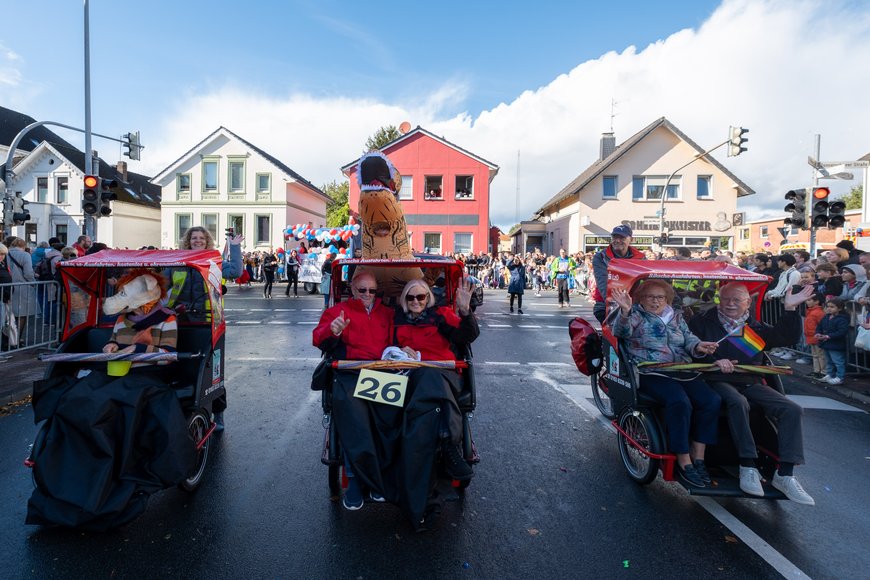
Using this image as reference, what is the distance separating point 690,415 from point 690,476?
0.41m

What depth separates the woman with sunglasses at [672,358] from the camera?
3.67 m

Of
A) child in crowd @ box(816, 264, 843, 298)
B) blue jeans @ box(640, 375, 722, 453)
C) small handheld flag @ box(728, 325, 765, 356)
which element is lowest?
blue jeans @ box(640, 375, 722, 453)

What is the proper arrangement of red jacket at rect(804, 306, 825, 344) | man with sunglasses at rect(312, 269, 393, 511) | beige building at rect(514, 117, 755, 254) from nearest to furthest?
man with sunglasses at rect(312, 269, 393, 511) → red jacket at rect(804, 306, 825, 344) → beige building at rect(514, 117, 755, 254)

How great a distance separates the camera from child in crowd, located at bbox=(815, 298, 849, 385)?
24.4 feet

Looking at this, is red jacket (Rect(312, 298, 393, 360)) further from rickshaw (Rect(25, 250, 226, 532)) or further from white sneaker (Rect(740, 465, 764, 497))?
white sneaker (Rect(740, 465, 764, 497))

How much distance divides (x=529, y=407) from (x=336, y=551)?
3.45 metres

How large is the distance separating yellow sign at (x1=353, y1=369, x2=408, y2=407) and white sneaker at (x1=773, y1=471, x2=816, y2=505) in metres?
2.69

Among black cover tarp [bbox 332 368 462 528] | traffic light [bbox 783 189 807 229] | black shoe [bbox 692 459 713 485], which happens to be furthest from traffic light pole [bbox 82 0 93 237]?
traffic light [bbox 783 189 807 229]

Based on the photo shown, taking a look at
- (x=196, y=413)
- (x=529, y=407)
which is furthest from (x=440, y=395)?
(x=529, y=407)

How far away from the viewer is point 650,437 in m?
3.81

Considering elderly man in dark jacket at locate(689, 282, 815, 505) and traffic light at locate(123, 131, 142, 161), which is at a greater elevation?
traffic light at locate(123, 131, 142, 161)

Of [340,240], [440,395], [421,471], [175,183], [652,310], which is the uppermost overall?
[175,183]

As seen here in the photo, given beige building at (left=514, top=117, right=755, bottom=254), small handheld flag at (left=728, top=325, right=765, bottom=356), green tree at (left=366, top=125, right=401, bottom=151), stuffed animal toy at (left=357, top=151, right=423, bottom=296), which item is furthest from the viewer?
green tree at (left=366, top=125, right=401, bottom=151)

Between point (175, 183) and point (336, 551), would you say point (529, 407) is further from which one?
point (175, 183)
